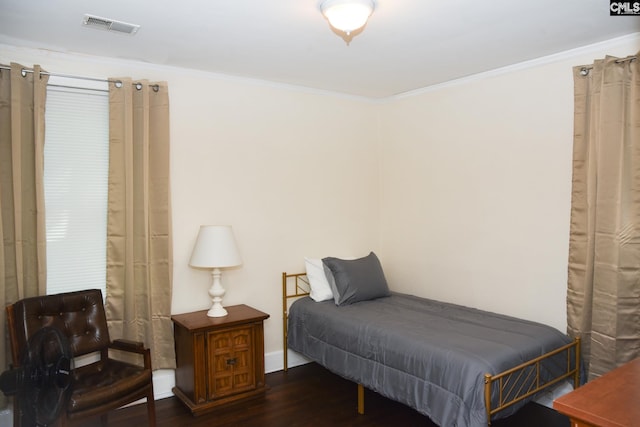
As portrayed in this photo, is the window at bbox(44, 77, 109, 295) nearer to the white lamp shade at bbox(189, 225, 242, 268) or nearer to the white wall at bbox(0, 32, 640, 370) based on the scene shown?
the white wall at bbox(0, 32, 640, 370)

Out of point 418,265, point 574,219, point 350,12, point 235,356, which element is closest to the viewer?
point 350,12

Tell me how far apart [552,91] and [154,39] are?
2773mm

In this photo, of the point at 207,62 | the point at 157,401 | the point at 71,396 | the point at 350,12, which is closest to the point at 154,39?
the point at 207,62

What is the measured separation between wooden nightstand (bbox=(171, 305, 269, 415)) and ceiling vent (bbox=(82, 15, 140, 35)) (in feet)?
6.48

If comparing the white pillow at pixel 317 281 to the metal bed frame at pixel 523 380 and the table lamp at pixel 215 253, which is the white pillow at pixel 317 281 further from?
the metal bed frame at pixel 523 380

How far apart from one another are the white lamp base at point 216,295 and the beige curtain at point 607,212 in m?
2.53

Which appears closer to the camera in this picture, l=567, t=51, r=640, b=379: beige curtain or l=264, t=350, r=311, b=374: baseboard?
l=567, t=51, r=640, b=379: beige curtain

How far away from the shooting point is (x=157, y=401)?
3.35m

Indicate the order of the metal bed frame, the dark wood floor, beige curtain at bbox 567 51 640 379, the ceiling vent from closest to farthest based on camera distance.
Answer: the metal bed frame → the ceiling vent → beige curtain at bbox 567 51 640 379 → the dark wood floor

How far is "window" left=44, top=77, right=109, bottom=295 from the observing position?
304 centimetres

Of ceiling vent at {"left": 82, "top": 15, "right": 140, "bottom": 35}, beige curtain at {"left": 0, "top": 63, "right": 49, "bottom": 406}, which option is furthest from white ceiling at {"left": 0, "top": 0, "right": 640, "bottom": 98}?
beige curtain at {"left": 0, "top": 63, "right": 49, "bottom": 406}

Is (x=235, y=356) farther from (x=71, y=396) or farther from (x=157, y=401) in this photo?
(x=71, y=396)

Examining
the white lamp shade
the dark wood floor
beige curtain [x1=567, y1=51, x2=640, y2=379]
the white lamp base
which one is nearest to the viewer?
beige curtain [x1=567, y1=51, x2=640, y2=379]

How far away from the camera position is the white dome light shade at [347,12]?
88.5 inches
